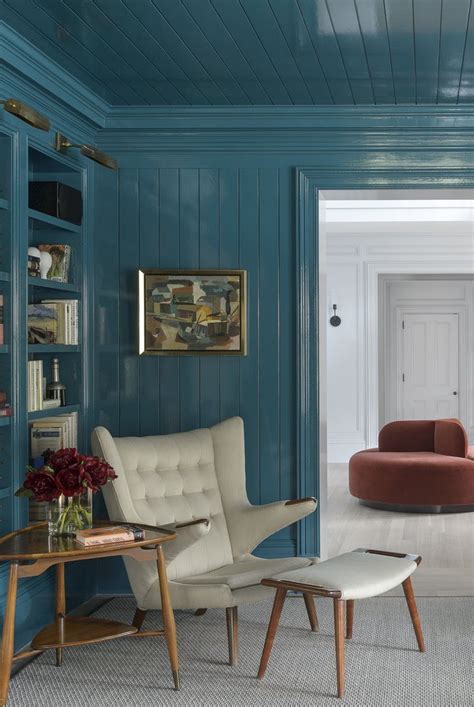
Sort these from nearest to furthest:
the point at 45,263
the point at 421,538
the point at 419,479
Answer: the point at 45,263
the point at 421,538
the point at 419,479

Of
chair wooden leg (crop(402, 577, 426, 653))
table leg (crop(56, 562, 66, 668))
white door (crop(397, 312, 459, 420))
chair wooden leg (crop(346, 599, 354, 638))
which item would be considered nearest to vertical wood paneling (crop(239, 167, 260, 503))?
chair wooden leg (crop(346, 599, 354, 638))

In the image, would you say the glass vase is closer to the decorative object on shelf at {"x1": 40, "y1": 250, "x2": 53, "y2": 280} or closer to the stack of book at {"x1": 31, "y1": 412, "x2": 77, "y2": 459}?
the stack of book at {"x1": 31, "y1": 412, "x2": 77, "y2": 459}

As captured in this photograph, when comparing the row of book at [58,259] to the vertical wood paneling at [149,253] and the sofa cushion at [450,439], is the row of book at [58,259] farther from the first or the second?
the sofa cushion at [450,439]

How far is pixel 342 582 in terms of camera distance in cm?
362

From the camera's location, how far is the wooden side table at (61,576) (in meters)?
3.41

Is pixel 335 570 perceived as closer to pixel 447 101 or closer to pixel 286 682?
pixel 286 682

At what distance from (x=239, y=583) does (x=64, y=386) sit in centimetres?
152

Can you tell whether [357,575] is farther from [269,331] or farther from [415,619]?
[269,331]

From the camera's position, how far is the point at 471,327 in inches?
480

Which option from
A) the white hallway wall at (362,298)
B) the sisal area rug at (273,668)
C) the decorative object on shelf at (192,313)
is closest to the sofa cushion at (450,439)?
the white hallway wall at (362,298)

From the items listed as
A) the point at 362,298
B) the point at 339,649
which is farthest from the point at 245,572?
the point at 362,298

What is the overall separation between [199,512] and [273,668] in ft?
3.01

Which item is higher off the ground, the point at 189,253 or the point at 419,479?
the point at 189,253

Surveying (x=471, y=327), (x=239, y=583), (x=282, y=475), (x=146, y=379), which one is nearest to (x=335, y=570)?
(x=239, y=583)
